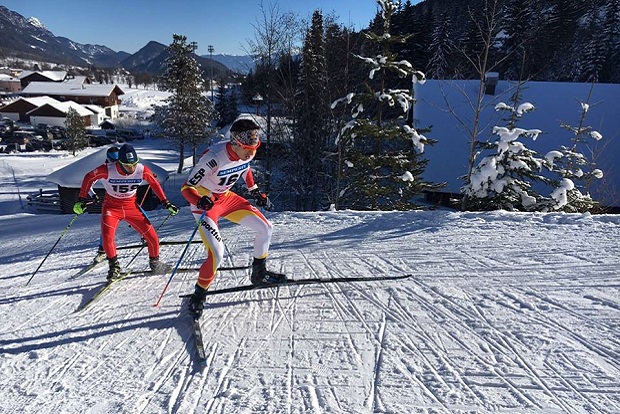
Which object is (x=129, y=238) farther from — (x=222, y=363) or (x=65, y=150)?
(x=65, y=150)

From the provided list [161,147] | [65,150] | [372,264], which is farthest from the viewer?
[161,147]

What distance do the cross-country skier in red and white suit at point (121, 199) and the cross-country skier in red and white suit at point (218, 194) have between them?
1.18 m

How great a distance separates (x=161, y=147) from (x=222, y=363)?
4837cm

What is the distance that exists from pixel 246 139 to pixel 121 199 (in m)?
2.59

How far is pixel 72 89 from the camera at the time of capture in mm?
78812

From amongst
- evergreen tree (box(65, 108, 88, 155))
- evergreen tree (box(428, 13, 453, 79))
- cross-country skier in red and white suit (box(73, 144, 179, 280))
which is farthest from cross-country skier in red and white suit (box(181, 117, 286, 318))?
evergreen tree (box(65, 108, 88, 155))

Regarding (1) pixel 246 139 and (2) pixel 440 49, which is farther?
(2) pixel 440 49

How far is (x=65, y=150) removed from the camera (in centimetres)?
4106

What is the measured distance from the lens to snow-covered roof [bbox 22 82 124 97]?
74625 millimetres

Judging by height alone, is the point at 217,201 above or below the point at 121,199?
above

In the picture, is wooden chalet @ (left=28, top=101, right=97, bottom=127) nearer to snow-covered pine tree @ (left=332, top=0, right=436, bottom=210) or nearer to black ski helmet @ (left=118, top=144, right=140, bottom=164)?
snow-covered pine tree @ (left=332, top=0, right=436, bottom=210)

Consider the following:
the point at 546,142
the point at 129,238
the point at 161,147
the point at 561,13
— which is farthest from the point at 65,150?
the point at 561,13

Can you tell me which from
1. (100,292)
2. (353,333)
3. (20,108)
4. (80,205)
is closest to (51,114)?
(20,108)

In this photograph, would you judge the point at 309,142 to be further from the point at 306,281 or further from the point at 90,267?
the point at 306,281
